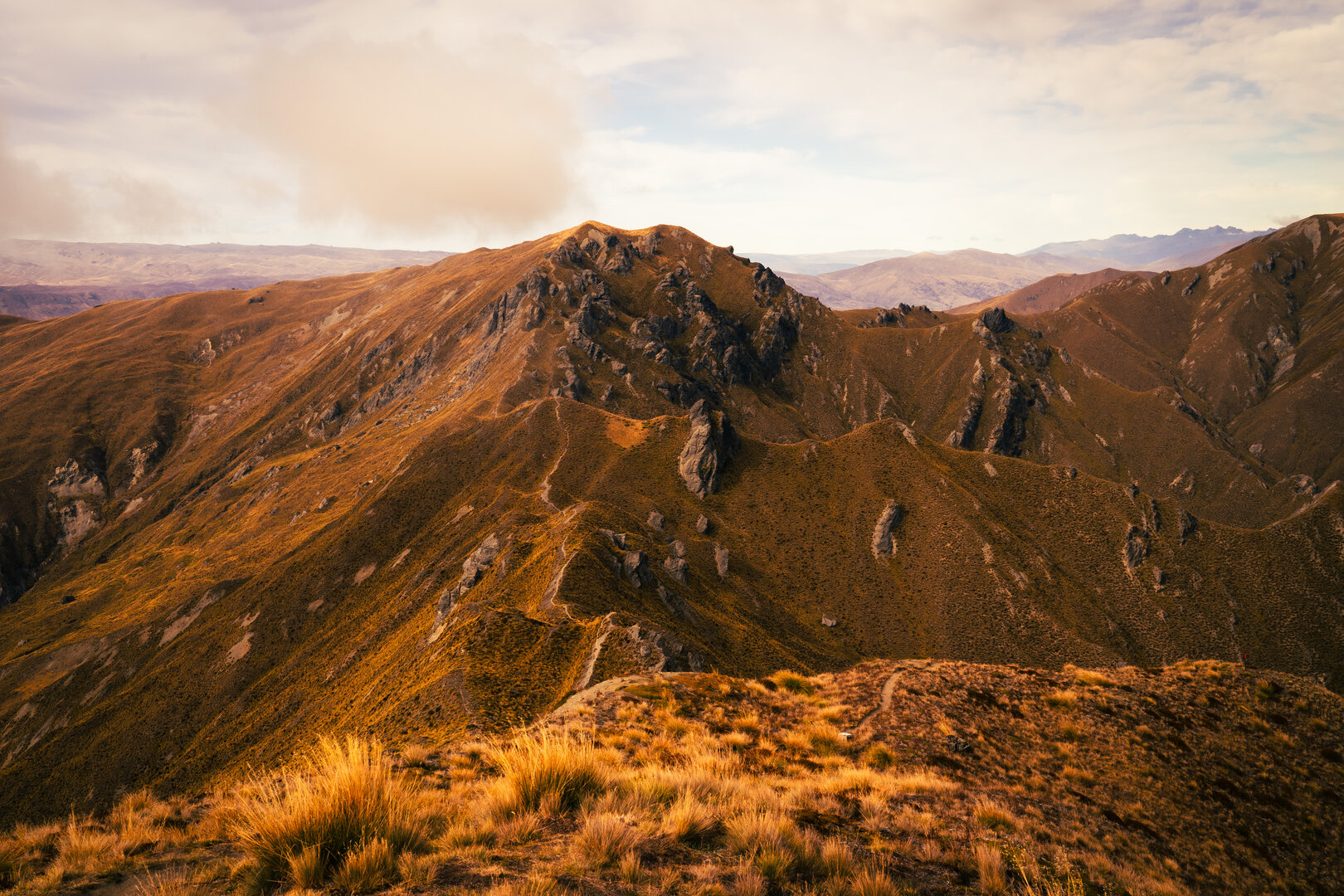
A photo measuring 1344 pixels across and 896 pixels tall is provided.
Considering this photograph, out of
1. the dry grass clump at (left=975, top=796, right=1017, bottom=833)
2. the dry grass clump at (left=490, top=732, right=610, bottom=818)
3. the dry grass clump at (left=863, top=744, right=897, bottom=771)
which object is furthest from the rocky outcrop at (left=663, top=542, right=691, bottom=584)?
the dry grass clump at (left=490, top=732, right=610, bottom=818)

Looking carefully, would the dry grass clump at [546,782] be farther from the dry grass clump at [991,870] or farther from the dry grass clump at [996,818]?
the dry grass clump at [996,818]

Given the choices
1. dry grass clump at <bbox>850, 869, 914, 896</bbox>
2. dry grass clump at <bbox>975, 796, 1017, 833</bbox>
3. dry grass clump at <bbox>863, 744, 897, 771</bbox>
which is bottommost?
dry grass clump at <bbox>863, 744, 897, 771</bbox>

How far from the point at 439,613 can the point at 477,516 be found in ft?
133

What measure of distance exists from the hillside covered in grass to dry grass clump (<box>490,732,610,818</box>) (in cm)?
4

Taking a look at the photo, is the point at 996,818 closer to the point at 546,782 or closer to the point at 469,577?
the point at 546,782

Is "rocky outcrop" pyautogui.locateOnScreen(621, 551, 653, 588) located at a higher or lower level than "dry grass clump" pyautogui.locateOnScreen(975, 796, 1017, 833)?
lower

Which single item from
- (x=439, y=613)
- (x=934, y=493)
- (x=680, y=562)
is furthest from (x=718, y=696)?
(x=934, y=493)

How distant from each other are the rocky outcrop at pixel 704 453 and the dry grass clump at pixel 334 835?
404 feet


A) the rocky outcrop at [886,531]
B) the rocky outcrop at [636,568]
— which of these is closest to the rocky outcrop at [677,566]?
the rocky outcrop at [636,568]

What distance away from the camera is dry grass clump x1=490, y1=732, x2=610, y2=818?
9.05 m

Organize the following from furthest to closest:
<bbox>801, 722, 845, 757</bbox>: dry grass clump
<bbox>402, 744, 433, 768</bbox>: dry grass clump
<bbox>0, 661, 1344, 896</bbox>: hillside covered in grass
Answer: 1. <bbox>801, 722, 845, 757</bbox>: dry grass clump
2. <bbox>402, 744, 433, 768</bbox>: dry grass clump
3. <bbox>0, 661, 1344, 896</bbox>: hillside covered in grass

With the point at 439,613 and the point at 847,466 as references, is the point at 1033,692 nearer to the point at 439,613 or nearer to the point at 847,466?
the point at 439,613

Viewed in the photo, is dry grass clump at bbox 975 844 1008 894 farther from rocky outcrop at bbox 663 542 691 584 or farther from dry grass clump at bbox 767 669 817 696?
rocky outcrop at bbox 663 542 691 584

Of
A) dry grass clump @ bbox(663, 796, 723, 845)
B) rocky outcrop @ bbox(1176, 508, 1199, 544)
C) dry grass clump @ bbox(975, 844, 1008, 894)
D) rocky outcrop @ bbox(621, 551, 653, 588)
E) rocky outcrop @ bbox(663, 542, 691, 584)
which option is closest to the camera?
dry grass clump @ bbox(975, 844, 1008, 894)
